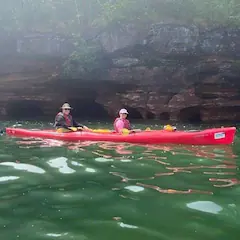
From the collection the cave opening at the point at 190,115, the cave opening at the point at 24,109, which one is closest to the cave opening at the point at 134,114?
the cave opening at the point at 190,115

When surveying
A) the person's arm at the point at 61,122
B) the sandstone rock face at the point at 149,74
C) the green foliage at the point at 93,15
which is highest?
the green foliage at the point at 93,15

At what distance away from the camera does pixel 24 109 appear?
96.5ft

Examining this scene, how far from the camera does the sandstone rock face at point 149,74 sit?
1922 cm

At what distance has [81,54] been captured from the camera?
68.6 ft

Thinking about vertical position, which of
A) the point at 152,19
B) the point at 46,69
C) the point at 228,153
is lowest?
the point at 228,153

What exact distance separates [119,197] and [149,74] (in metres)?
17.7

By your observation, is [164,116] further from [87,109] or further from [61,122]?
[61,122]

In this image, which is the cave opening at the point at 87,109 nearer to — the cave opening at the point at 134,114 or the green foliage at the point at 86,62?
the cave opening at the point at 134,114

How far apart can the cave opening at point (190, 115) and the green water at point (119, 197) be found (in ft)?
51.4

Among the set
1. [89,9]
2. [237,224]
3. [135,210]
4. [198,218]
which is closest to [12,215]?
[135,210]

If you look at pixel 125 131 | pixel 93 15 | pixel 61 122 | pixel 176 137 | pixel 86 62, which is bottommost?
pixel 176 137

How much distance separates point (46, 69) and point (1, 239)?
2100 centimetres

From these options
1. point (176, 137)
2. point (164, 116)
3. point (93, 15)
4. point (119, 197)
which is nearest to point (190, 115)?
point (164, 116)

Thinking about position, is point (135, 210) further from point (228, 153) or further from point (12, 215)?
point (228, 153)
